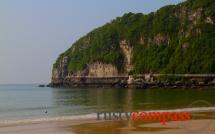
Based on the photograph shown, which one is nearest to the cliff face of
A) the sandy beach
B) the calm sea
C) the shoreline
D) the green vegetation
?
the green vegetation

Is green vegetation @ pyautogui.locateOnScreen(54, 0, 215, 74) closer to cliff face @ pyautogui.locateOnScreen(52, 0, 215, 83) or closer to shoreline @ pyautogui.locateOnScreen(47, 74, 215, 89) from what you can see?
cliff face @ pyautogui.locateOnScreen(52, 0, 215, 83)

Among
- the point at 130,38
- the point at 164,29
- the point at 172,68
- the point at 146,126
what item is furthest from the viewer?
the point at 130,38

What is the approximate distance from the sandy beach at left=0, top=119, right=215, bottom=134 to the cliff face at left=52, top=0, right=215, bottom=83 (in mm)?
124199

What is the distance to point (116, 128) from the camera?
82.9 feet

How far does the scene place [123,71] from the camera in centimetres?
18200

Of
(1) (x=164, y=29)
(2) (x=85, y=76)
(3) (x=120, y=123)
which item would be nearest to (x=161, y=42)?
(1) (x=164, y=29)

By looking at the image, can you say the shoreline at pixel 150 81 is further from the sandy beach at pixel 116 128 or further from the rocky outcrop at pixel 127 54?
the sandy beach at pixel 116 128

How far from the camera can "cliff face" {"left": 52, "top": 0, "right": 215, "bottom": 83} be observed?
522 ft

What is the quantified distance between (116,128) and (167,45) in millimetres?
152363

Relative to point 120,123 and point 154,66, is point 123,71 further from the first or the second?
point 120,123

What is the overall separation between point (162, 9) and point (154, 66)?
1050 inches

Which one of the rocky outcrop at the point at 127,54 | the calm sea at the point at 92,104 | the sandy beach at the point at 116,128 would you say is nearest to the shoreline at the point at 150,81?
the rocky outcrop at the point at 127,54

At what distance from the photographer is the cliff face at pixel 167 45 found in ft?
522

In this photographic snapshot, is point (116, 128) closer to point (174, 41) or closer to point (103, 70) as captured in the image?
point (174, 41)
